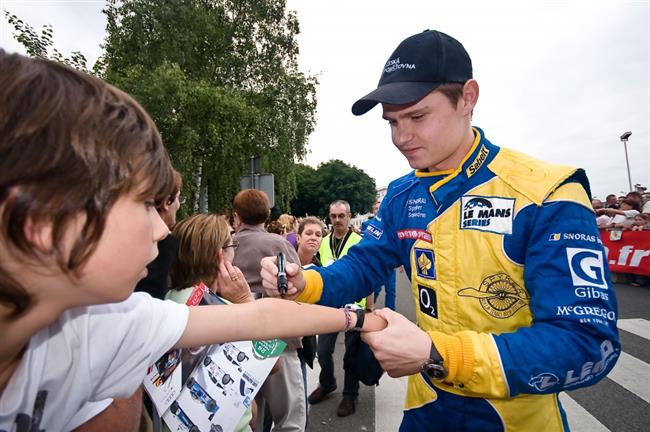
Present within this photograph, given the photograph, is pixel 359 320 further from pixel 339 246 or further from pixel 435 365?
pixel 339 246

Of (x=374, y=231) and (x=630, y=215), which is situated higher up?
(x=630, y=215)

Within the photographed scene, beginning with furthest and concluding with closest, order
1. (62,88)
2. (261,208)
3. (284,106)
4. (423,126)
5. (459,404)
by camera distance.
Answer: (284,106), (261,208), (423,126), (459,404), (62,88)

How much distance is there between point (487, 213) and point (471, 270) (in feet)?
0.82

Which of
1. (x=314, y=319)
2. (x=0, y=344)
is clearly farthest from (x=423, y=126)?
(x=0, y=344)

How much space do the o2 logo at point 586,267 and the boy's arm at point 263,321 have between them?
0.73 meters

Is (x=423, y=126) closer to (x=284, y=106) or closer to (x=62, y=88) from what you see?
(x=62, y=88)

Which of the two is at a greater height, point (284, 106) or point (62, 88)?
point (284, 106)

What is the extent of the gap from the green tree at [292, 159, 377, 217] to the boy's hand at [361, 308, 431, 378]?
46.6 m

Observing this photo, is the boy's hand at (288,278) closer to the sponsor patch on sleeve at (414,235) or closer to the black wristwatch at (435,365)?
the sponsor patch on sleeve at (414,235)

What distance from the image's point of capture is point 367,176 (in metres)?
57.4

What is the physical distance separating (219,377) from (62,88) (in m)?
1.45

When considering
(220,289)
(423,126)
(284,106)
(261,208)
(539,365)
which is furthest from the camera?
(284,106)

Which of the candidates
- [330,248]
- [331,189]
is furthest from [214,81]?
[331,189]

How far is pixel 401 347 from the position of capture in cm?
124
